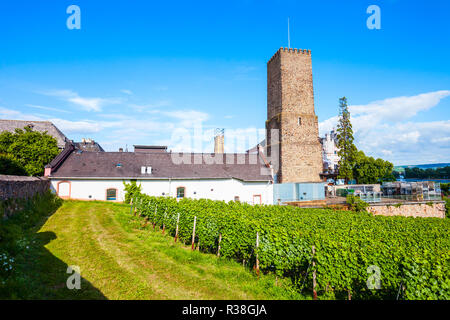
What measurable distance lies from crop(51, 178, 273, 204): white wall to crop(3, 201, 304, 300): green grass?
12785 mm

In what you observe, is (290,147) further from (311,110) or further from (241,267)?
(241,267)

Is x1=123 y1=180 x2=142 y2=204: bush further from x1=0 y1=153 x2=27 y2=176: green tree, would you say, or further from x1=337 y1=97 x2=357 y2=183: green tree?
x1=337 y1=97 x2=357 y2=183: green tree

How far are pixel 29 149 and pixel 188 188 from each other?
764 inches

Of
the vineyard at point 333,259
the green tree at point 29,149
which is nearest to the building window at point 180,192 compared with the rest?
the green tree at point 29,149

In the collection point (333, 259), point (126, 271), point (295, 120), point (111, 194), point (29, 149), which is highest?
point (295, 120)

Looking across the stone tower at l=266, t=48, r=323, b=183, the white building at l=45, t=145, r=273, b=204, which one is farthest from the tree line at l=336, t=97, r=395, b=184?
the white building at l=45, t=145, r=273, b=204

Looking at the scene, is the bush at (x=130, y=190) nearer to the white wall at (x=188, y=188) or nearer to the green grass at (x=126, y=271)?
the white wall at (x=188, y=188)

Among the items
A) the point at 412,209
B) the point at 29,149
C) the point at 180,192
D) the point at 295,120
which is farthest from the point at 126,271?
the point at 412,209

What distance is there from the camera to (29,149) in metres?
27.6

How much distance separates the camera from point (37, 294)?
6691 millimetres

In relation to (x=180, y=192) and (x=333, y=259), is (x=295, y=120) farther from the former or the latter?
(x=333, y=259)

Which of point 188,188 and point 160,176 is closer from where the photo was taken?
point 160,176
